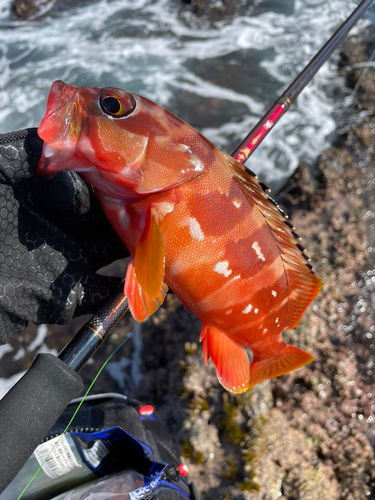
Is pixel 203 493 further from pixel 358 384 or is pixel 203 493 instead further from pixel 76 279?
pixel 76 279

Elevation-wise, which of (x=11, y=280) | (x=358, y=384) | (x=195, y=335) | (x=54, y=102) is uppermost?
(x=54, y=102)

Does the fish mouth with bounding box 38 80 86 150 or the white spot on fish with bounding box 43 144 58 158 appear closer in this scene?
the fish mouth with bounding box 38 80 86 150

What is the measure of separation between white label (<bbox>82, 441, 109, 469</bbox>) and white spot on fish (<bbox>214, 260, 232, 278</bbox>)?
1231 mm

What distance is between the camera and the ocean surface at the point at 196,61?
6285 millimetres

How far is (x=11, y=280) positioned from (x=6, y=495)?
1176 millimetres

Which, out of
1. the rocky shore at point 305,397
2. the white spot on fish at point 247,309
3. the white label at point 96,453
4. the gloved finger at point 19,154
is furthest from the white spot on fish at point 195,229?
the rocky shore at point 305,397

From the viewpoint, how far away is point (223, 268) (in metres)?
1.90

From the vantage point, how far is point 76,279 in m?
2.18

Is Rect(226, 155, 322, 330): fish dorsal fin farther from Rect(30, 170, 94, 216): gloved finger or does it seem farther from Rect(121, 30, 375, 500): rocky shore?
Rect(121, 30, 375, 500): rocky shore

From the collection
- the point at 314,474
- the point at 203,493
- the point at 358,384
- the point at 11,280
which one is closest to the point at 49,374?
the point at 11,280

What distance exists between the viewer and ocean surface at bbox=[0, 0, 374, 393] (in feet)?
20.6

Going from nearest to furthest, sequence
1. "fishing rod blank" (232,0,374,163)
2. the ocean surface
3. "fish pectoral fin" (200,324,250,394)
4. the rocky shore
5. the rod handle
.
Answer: the rod handle
"fish pectoral fin" (200,324,250,394)
"fishing rod blank" (232,0,374,163)
the rocky shore
the ocean surface

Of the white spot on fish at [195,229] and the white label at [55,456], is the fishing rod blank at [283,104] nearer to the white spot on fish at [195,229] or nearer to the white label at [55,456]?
the white spot on fish at [195,229]

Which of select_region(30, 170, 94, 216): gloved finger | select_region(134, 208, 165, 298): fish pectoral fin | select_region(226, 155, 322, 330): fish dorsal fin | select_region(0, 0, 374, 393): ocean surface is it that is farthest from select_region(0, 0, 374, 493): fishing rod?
select_region(0, 0, 374, 393): ocean surface
